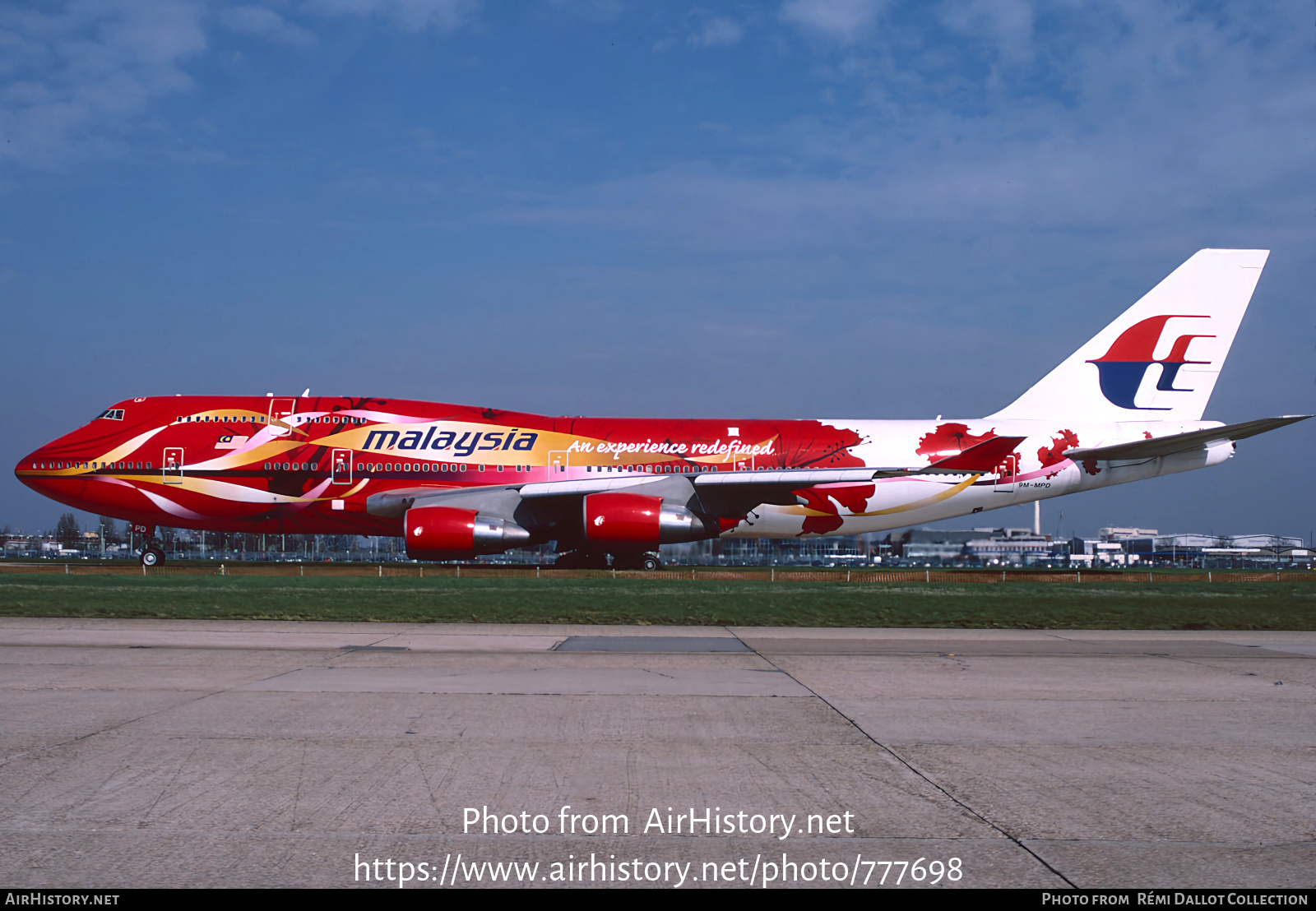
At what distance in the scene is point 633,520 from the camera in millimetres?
26391

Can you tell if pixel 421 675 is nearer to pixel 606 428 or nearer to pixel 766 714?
pixel 766 714

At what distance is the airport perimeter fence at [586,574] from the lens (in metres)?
28.4

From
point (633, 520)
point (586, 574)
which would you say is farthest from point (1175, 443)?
point (586, 574)

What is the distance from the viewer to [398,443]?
28.1 metres

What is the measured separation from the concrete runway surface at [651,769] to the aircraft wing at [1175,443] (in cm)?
1869

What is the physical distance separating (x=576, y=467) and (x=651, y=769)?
75.7ft

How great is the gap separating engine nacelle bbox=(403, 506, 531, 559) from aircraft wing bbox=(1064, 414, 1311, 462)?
17502 millimetres

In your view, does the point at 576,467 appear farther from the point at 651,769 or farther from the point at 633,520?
the point at 651,769

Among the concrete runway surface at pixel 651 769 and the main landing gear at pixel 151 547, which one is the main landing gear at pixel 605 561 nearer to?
the main landing gear at pixel 151 547

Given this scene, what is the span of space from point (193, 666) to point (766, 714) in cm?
575

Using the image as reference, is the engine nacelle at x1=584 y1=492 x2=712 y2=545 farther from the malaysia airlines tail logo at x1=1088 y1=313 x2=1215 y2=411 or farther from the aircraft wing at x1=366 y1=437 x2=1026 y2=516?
the malaysia airlines tail logo at x1=1088 y1=313 x2=1215 y2=411

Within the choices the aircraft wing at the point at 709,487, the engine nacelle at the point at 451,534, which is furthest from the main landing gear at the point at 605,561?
the engine nacelle at the point at 451,534

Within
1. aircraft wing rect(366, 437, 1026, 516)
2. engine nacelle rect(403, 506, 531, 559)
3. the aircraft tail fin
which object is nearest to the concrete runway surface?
engine nacelle rect(403, 506, 531, 559)
